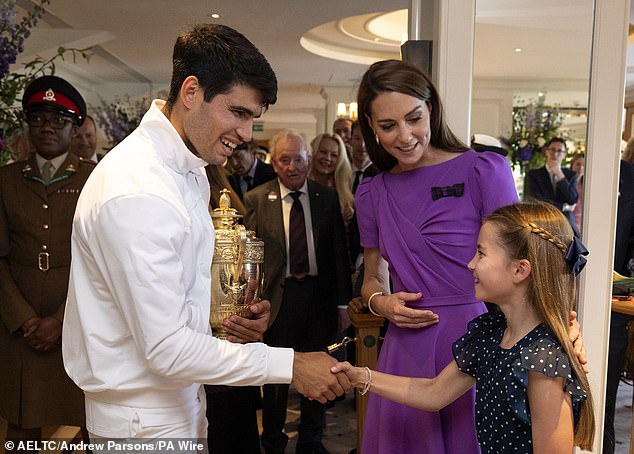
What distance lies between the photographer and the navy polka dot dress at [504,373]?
1.46m

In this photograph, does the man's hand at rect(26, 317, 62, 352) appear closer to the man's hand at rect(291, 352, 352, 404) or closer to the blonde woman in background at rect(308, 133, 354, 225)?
the man's hand at rect(291, 352, 352, 404)

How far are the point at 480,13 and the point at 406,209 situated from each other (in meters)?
0.82

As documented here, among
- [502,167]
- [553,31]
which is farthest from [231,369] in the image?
[553,31]

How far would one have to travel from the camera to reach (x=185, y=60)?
1.47 m

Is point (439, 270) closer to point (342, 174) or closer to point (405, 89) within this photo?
point (405, 89)

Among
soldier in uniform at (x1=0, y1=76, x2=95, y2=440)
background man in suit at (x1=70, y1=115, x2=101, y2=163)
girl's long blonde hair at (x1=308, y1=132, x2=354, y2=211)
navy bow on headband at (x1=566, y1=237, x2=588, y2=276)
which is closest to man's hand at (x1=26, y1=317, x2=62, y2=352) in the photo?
soldier in uniform at (x1=0, y1=76, x2=95, y2=440)

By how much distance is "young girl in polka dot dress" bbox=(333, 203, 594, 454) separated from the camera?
1.44 meters

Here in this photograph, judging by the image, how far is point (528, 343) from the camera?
4.98 ft

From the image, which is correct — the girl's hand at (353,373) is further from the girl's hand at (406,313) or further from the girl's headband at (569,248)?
the girl's headband at (569,248)

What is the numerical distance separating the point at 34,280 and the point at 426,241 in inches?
70.9

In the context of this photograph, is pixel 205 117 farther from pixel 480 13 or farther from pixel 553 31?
pixel 553 31

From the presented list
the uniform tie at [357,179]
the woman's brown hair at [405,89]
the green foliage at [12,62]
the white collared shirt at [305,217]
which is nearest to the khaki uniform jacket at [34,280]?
the green foliage at [12,62]

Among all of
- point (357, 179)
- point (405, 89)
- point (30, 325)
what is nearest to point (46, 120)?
point (30, 325)

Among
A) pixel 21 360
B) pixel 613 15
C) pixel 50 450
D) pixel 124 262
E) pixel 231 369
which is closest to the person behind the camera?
pixel 124 262
